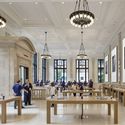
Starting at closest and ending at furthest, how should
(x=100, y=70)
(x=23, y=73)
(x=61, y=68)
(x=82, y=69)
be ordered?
1. (x=23, y=73)
2. (x=100, y=70)
3. (x=82, y=69)
4. (x=61, y=68)

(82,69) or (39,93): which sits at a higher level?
(82,69)

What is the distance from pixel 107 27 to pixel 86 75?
21.2 m

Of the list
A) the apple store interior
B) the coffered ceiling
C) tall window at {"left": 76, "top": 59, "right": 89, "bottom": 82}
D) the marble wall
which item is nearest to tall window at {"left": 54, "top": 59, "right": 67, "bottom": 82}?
tall window at {"left": 76, "top": 59, "right": 89, "bottom": 82}

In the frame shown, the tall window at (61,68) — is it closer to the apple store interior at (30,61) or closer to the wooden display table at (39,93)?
the apple store interior at (30,61)

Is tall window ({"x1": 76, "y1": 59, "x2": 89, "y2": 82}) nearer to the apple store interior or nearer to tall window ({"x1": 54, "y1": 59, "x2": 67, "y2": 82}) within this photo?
tall window ({"x1": 54, "y1": 59, "x2": 67, "y2": 82})

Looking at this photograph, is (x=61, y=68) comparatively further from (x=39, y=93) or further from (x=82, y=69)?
(x=39, y=93)

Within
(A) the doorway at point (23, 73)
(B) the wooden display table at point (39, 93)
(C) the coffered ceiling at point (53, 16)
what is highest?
(C) the coffered ceiling at point (53, 16)

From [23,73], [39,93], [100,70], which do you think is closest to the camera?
[23,73]

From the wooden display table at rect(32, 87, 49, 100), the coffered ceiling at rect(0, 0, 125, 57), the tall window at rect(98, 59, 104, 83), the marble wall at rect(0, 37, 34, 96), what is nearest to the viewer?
the coffered ceiling at rect(0, 0, 125, 57)

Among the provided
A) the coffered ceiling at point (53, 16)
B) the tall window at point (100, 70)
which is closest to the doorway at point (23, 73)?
the coffered ceiling at point (53, 16)

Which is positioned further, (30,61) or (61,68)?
(61,68)

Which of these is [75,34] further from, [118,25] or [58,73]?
[58,73]

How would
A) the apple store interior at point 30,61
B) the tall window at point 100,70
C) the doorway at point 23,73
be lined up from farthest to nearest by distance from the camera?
1. the tall window at point 100,70
2. the doorway at point 23,73
3. the apple store interior at point 30,61

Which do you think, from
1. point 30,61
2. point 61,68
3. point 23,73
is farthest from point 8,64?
point 61,68
